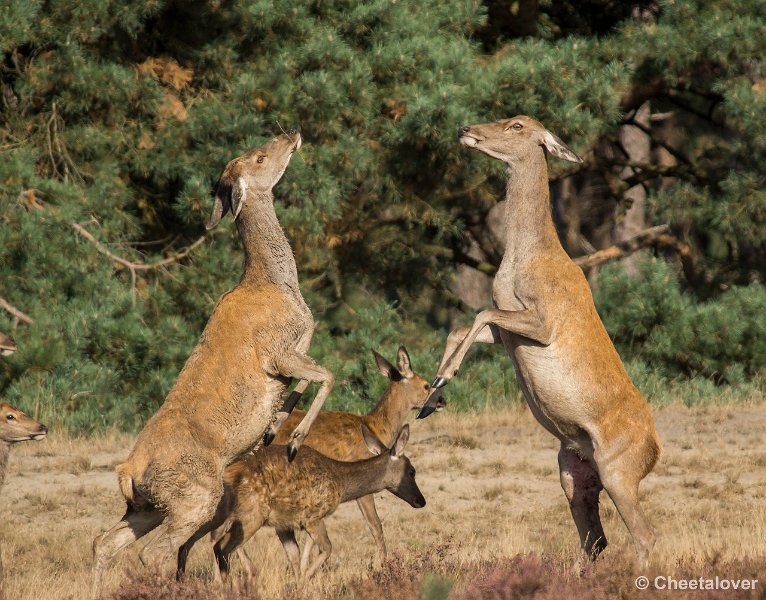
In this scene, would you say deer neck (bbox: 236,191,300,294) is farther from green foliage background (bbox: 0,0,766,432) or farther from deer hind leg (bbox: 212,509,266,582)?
green foliage background (bbox: 0,0,766,432)

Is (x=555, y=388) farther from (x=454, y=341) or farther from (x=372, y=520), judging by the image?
(x=372, y=520)

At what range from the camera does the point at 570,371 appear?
891 centimetres

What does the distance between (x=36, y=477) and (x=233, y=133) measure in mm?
5389

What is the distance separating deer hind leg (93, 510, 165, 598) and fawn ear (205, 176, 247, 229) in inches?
76.0

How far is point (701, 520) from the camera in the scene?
1127cm

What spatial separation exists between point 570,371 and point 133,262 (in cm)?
960

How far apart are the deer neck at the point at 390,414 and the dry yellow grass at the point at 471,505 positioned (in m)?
0.69

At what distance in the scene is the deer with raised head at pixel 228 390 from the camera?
815 cm

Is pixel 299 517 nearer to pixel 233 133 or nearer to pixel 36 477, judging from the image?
pixel 36 477

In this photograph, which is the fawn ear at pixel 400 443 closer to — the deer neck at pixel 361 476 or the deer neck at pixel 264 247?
the deer neck at pixel 361 476

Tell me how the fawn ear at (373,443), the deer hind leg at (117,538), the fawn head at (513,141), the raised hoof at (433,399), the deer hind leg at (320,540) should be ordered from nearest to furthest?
1. the deer hind leg at (117,538)
2. the raised hoof at (433,399)
3. the fawn head at (513,141)
4. the deer hind leg at (320,540)
5. the fawn ear at (373,443)

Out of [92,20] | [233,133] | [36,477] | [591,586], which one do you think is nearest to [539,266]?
[591,586]

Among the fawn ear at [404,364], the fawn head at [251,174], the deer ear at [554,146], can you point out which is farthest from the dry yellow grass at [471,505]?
the deer ear at [554,146]

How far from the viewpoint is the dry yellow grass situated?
31.7ft
